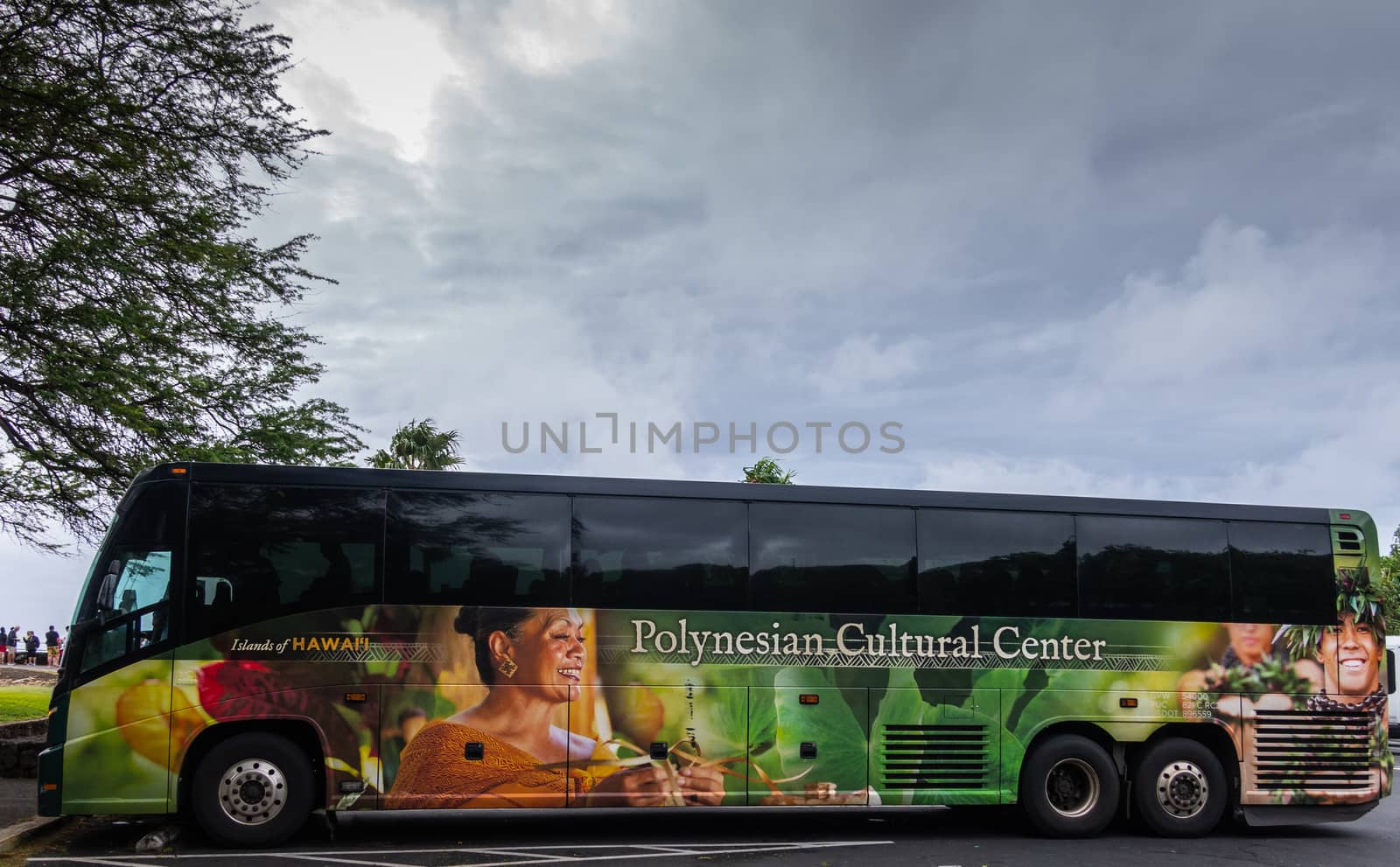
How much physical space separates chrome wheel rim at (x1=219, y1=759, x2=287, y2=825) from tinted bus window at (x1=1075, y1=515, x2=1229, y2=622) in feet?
25.8

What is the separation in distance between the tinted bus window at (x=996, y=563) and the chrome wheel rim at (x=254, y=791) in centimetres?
622

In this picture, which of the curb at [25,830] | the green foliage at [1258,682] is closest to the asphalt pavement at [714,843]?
A: the curb at [25,830]

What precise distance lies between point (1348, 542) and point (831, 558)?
5799 millimetres

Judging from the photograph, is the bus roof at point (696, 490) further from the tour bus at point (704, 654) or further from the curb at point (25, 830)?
the curb at point (25, 830)

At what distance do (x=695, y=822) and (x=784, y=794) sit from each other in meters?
1.67

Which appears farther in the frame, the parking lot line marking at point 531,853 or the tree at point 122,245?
the tree at point 122,245

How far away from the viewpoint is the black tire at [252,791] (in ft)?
32.5

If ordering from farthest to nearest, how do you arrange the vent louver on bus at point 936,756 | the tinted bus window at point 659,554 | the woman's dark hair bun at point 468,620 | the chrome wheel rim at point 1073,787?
the chrome wheel rim at point 1073,787 < the vent louver on bus at point 936,756 < the tinted bus window at point 659,554 < the woman's dark hair bun at point 468,620

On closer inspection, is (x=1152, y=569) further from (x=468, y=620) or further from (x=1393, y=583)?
(x=1393, y=583)

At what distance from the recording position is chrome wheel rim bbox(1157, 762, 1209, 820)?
38.0ft

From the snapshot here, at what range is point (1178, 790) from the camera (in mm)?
11617

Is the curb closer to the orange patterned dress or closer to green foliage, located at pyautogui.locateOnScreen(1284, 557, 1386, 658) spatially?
the orange patterned dress

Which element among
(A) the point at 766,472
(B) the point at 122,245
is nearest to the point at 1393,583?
(A) the point at 766,472

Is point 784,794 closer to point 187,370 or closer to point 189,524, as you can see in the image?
point 189,524
